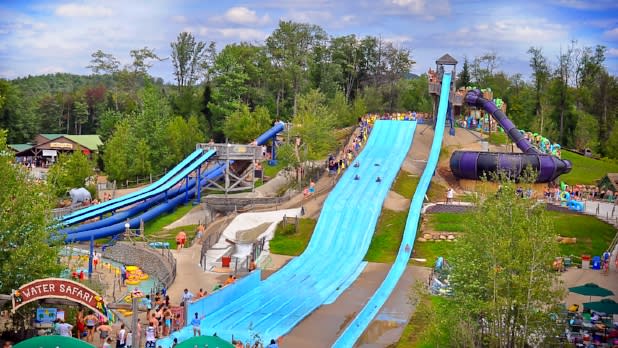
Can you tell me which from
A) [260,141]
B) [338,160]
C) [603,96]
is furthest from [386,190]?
[603,96]

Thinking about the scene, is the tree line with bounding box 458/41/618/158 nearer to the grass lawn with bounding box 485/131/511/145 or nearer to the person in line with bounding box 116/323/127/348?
the grass lawn with bounding box 485/131/511/145

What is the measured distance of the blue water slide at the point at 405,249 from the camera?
83.8ft

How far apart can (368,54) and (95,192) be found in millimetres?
40727

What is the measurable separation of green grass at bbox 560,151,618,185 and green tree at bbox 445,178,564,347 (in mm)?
34822

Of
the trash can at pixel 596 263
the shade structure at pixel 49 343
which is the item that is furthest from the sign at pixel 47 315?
the trash can at pixel 596 263

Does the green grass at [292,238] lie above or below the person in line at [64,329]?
below

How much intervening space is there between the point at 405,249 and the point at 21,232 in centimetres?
1863

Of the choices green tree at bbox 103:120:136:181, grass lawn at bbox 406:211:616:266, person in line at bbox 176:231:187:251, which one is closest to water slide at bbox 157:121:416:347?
grass lawn at bbox 406:211:616:266

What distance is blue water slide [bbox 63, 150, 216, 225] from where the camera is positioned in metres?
42.7

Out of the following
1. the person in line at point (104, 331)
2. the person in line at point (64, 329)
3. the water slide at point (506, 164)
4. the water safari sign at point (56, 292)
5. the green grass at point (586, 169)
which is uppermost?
the water slide at point (506, 164)

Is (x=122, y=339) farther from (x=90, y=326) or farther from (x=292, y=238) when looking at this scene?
(x=292, y=238)

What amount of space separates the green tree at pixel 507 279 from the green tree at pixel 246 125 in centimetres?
4330

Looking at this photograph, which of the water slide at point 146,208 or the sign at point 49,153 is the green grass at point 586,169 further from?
the sign at point 49,153

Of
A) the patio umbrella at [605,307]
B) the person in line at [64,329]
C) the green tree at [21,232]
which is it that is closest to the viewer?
the person in line at [64,329]
